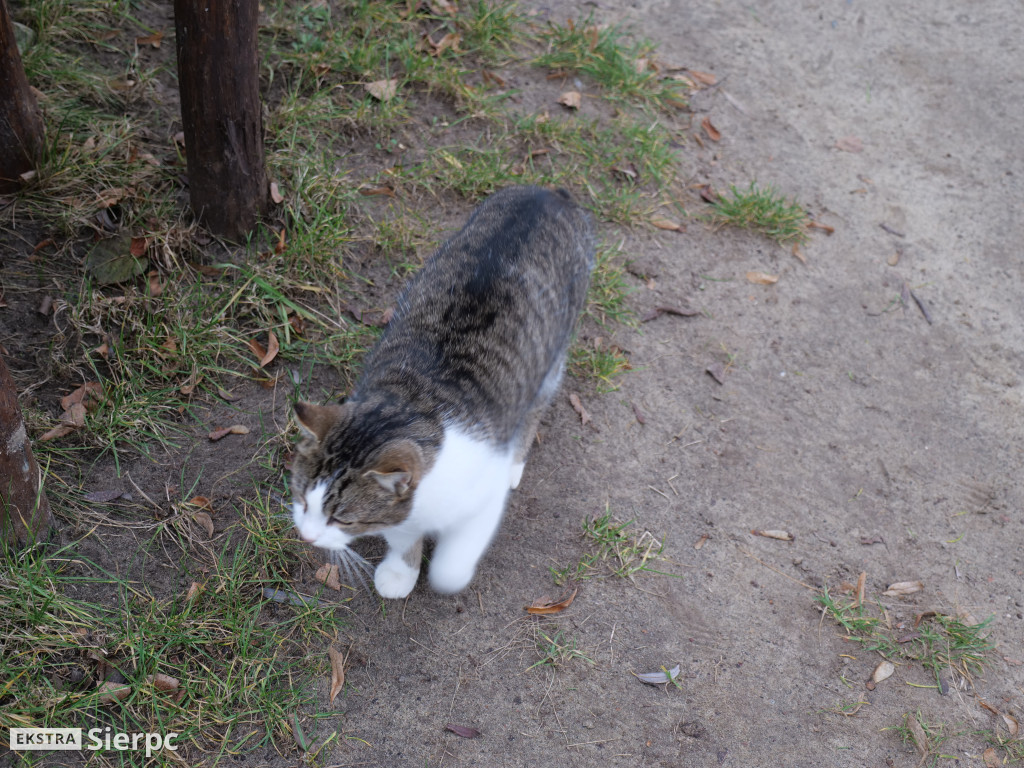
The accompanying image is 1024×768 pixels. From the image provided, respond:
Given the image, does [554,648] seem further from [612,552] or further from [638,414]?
[638,414]

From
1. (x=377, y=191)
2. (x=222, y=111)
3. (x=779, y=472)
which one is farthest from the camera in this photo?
(x=377, y=191)

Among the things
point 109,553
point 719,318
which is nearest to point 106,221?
point 109,553

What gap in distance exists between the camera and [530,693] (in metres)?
2.78

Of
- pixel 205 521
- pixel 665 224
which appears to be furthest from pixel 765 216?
pixel 205 521

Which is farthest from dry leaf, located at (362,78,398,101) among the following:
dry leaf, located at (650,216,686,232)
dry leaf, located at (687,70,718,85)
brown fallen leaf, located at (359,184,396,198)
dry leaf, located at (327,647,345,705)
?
dry leaf, located at (327,647,345,705)

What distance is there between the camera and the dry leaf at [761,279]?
448cm

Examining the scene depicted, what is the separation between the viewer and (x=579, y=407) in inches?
146

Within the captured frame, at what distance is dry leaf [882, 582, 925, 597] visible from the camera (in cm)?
326

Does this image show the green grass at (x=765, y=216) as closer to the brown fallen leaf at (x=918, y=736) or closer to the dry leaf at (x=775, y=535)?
the dry leaf at (x=775, y=535)

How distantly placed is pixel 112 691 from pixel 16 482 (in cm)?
74

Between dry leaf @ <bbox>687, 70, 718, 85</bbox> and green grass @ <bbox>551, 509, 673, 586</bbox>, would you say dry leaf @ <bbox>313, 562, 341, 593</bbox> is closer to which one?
green grass @ <bbox>551, 509, 673, 586</bbox>

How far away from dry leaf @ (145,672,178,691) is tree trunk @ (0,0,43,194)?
2.37 meters

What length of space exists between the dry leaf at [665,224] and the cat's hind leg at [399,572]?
2552mm

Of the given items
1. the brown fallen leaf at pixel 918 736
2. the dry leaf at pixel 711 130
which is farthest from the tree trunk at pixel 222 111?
the brown fallen leaf at pixel 918 736
